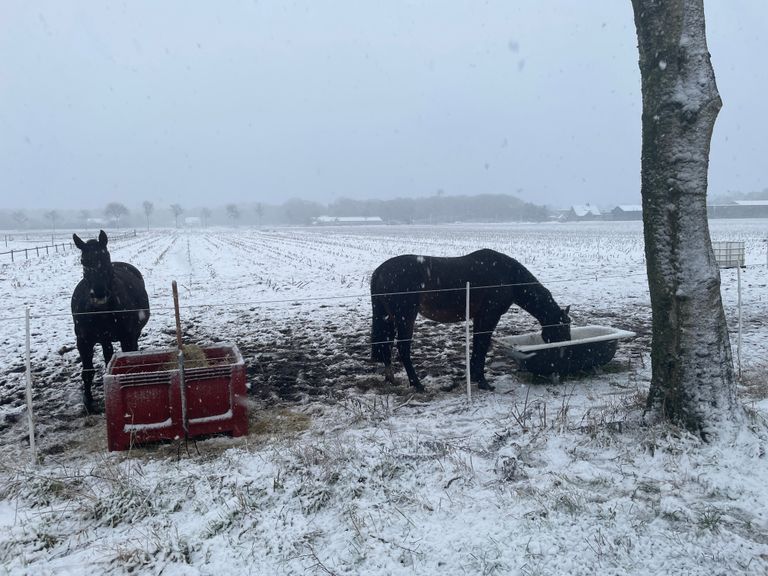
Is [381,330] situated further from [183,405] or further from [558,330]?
[183,405]

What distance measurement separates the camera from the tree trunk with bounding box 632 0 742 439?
13.9 ft

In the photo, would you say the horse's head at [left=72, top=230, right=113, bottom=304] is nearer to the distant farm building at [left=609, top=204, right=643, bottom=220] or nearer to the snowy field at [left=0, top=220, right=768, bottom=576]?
the snowy field at [left=0, top=220, right=768, bottom=576]

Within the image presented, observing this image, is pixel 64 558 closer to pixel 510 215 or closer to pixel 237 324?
pixel 237 324

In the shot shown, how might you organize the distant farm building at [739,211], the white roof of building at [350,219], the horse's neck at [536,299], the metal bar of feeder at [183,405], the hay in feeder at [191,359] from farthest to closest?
the white roof of building at [350,219] < the distant farm building at [739,211] < the horse's neck at [536,299] < the hay in feeder at [191,359] < the metal bar of feeder at [183,405]

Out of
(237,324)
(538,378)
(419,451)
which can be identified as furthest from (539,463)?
(237,324)

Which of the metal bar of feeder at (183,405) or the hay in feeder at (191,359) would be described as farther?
the hay in feeder at (191,359)

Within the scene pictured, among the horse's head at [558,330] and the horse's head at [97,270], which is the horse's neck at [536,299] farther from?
the horse's head at [97,270]

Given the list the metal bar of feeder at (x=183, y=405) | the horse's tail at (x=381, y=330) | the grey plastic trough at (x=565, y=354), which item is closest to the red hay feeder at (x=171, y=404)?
the metal bar of feeder at (x=183, y=405)

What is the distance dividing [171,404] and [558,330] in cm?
479

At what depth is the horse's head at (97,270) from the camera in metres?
5.70

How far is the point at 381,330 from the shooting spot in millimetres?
6930

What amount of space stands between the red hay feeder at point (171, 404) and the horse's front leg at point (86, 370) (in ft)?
3.06

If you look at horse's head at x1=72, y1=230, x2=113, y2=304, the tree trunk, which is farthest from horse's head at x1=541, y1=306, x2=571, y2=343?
horse's head at x1=72, y1=230, x2=113, y2=304

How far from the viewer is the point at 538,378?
22.5 ft
